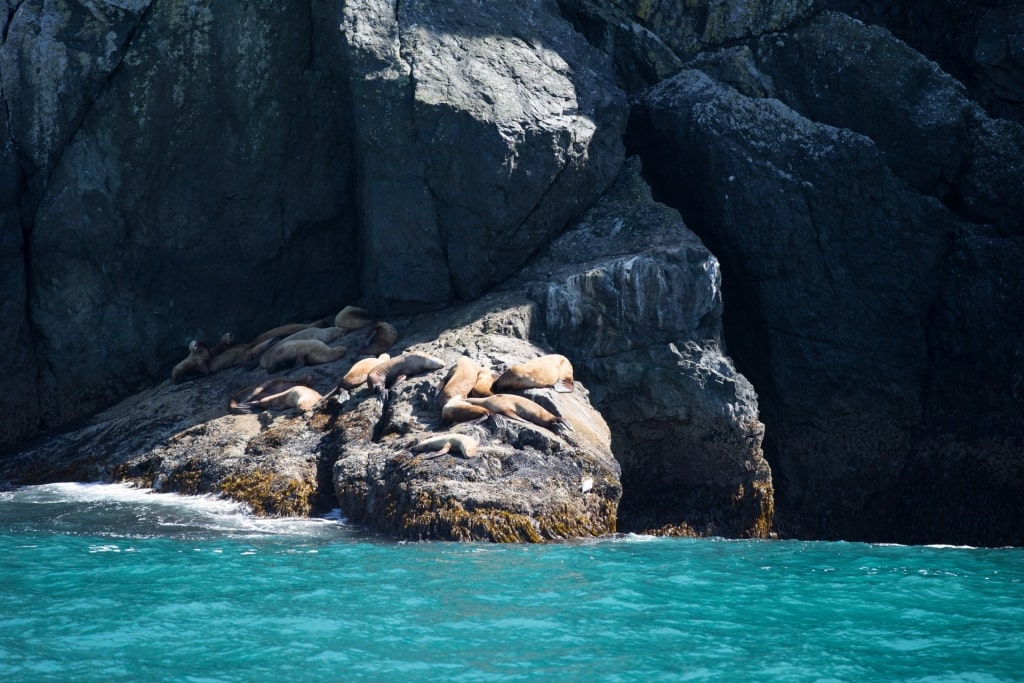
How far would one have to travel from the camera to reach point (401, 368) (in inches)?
424

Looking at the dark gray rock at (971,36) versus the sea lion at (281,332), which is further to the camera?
the dark gray rock at (971,36)

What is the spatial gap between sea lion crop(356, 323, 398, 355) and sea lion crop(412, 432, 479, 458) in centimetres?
209

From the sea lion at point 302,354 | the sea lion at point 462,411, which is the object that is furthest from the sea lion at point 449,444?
the sea lion at point 302,354

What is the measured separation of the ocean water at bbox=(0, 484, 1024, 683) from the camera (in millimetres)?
6016

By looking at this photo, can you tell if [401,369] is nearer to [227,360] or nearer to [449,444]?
[449,444]

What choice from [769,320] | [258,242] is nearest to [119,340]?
[258,242]

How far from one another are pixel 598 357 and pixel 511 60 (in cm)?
337

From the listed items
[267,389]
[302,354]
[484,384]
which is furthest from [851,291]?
[267,389]

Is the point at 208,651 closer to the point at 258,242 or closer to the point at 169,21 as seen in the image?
the point at 258,242

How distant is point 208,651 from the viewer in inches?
241

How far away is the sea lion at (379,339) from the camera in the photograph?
11.5m

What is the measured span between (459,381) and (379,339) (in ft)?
5.63

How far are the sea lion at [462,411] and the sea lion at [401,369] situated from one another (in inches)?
35.8

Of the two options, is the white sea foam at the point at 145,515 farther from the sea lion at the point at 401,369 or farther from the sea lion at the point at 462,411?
the sea lion at the point at 401,369
